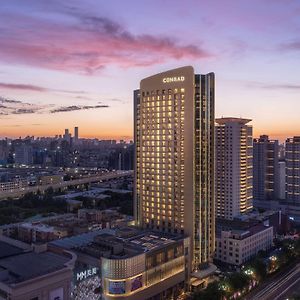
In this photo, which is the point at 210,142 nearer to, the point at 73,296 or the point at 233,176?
the point at 73,296

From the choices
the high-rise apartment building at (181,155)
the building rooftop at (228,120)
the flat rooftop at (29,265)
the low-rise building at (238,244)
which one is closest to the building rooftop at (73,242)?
the flat rooftop at (29,265)

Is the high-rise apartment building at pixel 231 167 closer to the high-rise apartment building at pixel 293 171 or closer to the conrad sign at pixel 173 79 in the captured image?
the high-rise apartment building at pixel 293 171

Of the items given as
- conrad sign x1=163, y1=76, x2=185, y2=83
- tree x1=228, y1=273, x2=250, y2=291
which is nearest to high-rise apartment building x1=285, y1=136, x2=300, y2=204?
conrad sign x1=163, y1=76, x2=185, y2=83

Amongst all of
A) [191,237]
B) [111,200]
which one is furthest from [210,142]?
[111,200]

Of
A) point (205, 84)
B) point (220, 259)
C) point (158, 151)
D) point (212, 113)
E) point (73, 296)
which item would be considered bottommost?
point (220, 259)

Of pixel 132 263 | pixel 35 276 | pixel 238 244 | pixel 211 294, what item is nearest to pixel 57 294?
pixel 35 276
